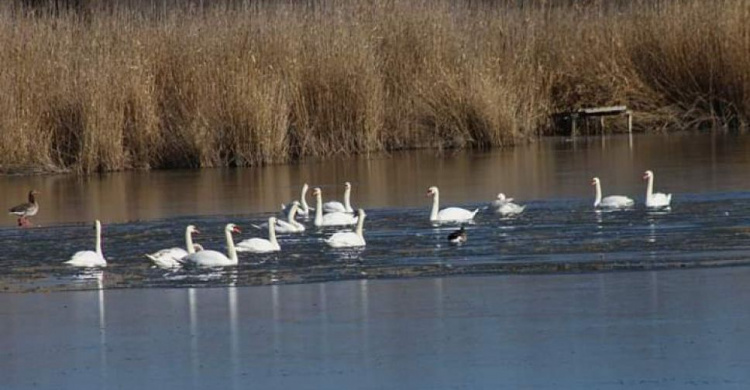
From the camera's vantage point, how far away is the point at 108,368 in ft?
27.5

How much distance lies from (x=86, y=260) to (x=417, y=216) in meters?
4.24

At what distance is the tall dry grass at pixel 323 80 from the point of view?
22.5 metres

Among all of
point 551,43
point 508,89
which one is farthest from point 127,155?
point 551,43

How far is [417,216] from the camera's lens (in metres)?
15.7

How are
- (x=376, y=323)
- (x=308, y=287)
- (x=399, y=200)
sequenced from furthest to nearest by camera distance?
(x=399, y=200), (x=308, y=287), (x=376, y=323)

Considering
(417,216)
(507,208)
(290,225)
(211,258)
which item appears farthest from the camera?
(417,216)

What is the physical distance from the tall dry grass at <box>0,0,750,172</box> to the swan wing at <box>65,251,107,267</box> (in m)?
9.80

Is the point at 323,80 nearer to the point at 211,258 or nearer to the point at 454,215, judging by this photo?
the point at 454,215

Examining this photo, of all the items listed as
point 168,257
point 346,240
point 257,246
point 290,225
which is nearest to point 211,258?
point 168,257

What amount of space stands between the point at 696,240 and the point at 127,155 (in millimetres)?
11728

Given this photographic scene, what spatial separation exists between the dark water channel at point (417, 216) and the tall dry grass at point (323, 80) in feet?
2.85

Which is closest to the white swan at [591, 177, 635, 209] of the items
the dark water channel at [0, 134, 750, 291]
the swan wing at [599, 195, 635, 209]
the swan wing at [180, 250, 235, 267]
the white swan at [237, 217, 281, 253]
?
the swan wing at [599, 195, 635, 209]

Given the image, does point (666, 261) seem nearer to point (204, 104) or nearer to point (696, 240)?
point (696, 240)

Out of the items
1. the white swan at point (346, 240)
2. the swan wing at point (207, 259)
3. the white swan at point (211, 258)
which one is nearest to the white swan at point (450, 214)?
the white swan at point (346, 240)
